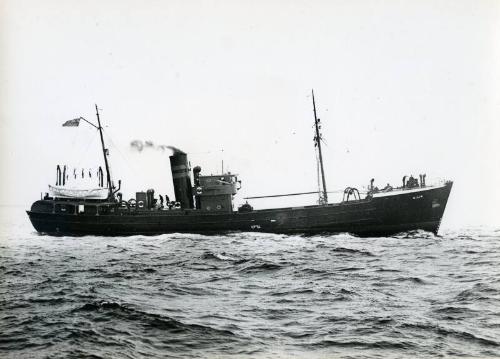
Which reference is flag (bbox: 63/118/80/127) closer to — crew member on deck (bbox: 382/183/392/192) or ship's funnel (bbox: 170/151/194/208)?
ship's funnel (bbox: 170/151/194/208)

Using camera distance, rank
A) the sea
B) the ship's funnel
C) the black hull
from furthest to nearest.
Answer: the ship's funnel < the black hull < the sea

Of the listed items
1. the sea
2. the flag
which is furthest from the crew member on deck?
the flag

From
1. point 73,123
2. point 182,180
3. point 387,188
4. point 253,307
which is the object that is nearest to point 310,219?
point 387,188

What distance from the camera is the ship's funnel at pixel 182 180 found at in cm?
2842

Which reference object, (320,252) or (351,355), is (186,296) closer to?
(351,355)

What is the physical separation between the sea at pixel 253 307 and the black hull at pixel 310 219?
870 centimetres

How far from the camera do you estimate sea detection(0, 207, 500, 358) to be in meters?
6.82

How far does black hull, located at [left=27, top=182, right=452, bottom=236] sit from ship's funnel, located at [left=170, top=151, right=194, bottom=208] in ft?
5.81

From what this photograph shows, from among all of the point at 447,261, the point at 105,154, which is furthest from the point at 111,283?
the point at 105,154

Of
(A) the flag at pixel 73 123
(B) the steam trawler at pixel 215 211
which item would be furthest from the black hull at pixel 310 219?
(A) the flag at pixel 73 123

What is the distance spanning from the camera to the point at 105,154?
29281 mm

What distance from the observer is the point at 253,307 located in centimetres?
905

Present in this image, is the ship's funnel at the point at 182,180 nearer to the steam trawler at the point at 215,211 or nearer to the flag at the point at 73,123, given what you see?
the steam trawler at the point at 215,211

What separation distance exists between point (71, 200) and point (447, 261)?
23.9 m
